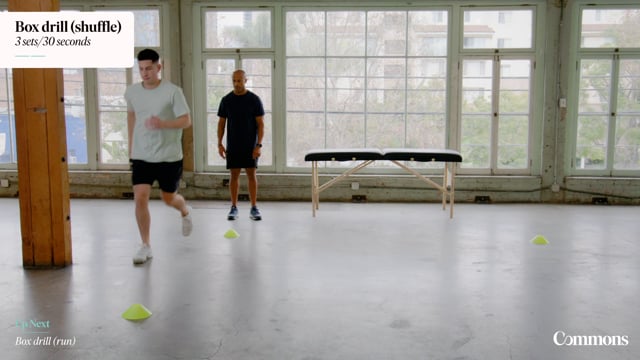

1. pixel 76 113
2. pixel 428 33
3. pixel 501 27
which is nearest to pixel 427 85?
pixel 428 33

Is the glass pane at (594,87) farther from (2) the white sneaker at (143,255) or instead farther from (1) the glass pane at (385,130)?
(2) the white sneaker at (143,255)

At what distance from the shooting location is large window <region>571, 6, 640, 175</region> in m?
7.86

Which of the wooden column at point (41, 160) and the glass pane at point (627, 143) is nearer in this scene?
the wooden column at point (41, 160)

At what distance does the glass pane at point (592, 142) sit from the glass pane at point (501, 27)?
137 centimetres

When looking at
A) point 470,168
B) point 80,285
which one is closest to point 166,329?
point 80,285

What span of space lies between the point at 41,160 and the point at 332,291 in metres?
2.39

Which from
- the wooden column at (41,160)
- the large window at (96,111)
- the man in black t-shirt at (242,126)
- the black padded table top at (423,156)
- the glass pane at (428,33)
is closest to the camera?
the wooden column at (41,160)

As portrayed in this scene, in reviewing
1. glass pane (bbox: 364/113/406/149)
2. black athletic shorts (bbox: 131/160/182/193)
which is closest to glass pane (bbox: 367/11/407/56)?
glass pane (bbox: 364/113/406/149)

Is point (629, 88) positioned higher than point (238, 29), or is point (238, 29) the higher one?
point (238, 29)

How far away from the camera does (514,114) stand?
812 cm

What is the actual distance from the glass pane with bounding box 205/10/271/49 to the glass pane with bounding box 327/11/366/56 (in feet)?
2.92

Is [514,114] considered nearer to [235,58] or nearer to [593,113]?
[593,113]

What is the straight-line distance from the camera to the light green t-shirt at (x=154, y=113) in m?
4.41

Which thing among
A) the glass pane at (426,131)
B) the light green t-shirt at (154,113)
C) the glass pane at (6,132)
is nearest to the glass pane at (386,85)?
the glass pane at (426,131)
